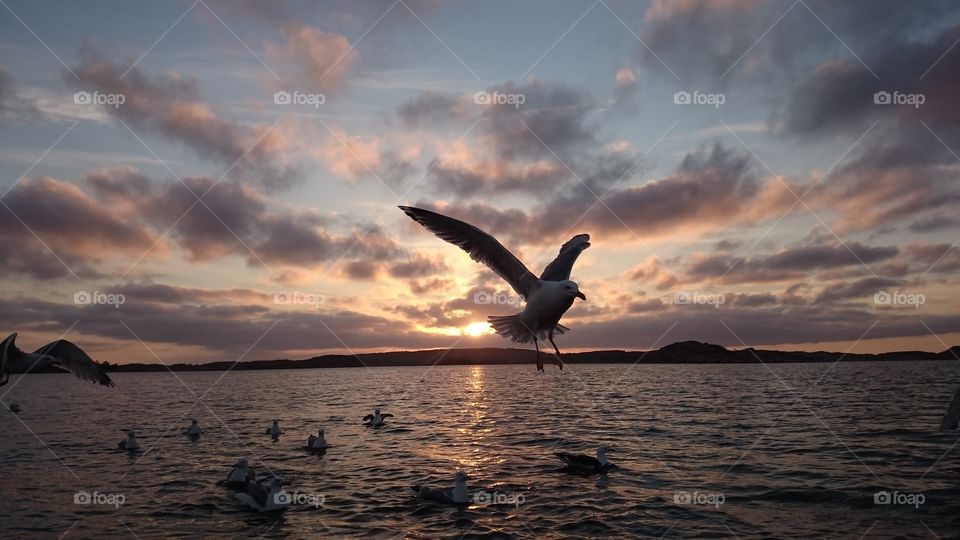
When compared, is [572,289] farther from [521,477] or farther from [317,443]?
[317,443]

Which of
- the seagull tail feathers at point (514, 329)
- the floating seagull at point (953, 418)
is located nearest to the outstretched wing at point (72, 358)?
the seagull tail feathers at point (514, 329)

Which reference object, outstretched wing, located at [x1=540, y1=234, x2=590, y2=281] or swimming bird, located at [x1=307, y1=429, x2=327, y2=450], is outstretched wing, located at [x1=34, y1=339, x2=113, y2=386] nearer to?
swimming bird, located at [x1=307, y1=429, x2=327, y2=450]

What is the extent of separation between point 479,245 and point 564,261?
8.30 feet

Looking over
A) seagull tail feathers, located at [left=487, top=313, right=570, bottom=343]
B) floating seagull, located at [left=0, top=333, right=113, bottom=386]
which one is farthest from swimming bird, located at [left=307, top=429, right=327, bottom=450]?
seagull tail feathers, located at [left=487, top=313, right=570, bottom=343]

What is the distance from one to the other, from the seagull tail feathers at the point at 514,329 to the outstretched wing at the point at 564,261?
103 cm

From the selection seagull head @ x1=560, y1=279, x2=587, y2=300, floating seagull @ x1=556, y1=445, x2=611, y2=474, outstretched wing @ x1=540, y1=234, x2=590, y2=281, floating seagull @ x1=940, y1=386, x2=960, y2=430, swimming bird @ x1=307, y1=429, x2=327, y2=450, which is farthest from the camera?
swimming bird @ x1=307, y1=429, x2=327, y2=450

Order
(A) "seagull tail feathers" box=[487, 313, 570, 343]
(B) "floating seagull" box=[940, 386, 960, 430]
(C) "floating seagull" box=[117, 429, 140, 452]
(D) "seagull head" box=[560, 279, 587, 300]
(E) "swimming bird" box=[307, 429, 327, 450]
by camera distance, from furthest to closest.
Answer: (C) "floating seagull" box=[117, 429, 140, 452], (E) "swimming bird" box=[307, 429, 327, 450], (B) "floating seagull" box=[940, 386, 960, 430], (A) "seagull tail feathers" box=[487, 313, 570, 343], (D) "seagull head" box=[560, 279, 587, 300]

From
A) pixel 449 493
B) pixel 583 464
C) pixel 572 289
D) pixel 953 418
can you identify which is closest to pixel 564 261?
pixel 572 289

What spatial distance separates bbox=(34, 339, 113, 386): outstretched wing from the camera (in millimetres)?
16328

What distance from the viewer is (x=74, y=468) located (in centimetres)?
2328

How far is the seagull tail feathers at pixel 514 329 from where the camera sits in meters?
13.4

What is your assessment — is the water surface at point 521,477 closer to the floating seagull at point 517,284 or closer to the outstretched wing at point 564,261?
the floating seagull at point 517,284

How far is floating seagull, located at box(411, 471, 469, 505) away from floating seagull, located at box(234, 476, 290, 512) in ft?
11.0

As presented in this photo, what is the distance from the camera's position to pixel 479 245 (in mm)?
12133
